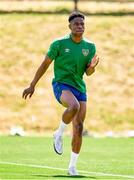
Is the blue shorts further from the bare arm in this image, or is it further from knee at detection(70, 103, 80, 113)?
knee at detection(70, 103, 80, 113)

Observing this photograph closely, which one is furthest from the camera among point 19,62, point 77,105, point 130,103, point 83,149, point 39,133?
point 19,62

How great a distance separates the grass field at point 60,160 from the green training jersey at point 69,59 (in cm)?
141

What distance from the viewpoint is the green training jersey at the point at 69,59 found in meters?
15.0

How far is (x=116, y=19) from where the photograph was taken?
45.8 meters

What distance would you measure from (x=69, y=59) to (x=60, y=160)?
3760mm

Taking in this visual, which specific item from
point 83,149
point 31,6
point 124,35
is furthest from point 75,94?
point 31,6

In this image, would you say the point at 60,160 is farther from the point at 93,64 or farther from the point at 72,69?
the point at 93,64

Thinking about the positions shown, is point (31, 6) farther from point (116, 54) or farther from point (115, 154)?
point (115, 154)

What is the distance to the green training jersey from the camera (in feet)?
49.3

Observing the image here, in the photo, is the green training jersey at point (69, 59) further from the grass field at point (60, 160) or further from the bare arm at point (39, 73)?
the grass field at point (60, 160)

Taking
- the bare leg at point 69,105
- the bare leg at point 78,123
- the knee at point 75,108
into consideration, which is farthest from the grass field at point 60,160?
the knee at point 75,108

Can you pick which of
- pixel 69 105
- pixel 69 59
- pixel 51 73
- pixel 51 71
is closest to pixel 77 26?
pixel 69 59

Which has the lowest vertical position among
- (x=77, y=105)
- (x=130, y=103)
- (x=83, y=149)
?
(x=130, y=103)

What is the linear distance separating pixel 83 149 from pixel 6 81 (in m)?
17.0
